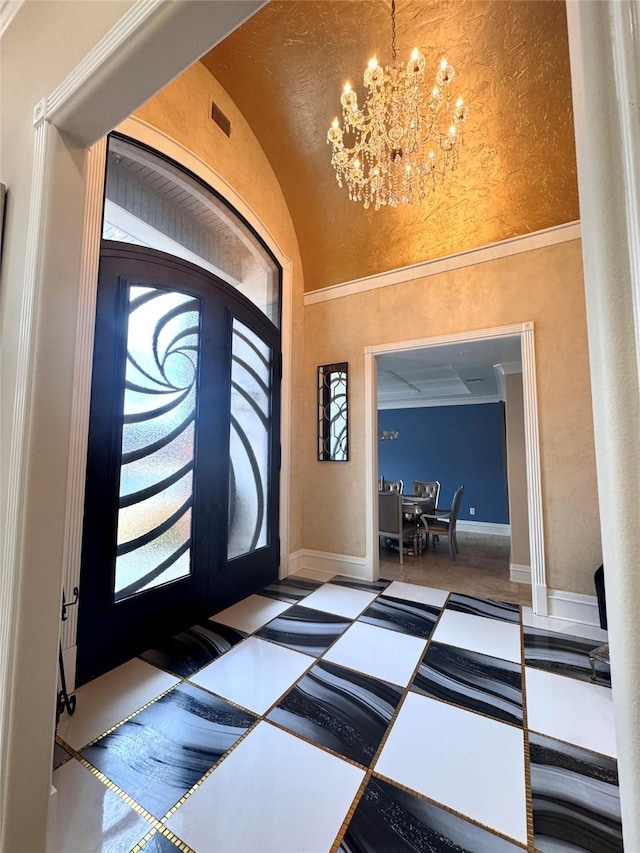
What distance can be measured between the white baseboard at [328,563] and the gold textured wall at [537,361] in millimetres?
80

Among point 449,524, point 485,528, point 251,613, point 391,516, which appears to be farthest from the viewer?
point 485,528

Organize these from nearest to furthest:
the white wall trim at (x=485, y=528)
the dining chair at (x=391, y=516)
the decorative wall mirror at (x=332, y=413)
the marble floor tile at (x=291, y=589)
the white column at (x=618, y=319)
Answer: the white column at (x=618, y=319) → the marble floor tile at (x=291, y=589) → the decorative wall mirror at (x=332, y=413) → the dining chair at (x=391, y=516) → the white wall trim at (x=485, y=528)

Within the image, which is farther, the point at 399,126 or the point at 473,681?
the point at 399,126

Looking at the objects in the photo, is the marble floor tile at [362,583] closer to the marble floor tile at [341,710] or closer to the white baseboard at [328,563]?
the white baseboard at [328,563]

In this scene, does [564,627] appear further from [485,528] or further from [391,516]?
[485,528]

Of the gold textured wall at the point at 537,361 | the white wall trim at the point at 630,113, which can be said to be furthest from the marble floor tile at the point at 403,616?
the white wall trim at the point at 630,113

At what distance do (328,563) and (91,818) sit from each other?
109 inches

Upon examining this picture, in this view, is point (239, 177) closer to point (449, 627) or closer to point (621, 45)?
point (621, 45)

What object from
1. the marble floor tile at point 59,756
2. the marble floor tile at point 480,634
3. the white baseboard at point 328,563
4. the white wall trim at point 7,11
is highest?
the white wall trim at point 7,11

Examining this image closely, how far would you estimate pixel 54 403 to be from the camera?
108 cm

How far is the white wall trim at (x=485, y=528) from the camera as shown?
275 inches

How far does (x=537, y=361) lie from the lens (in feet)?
10.0

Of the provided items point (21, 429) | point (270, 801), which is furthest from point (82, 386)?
point (270, 801)

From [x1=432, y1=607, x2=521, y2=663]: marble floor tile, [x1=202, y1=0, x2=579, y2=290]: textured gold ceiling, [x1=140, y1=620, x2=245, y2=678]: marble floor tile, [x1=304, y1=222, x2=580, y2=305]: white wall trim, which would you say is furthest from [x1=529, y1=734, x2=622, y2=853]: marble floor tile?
[x1=202, y1=0, x2=579, y2=290]: textured gold ceiling
